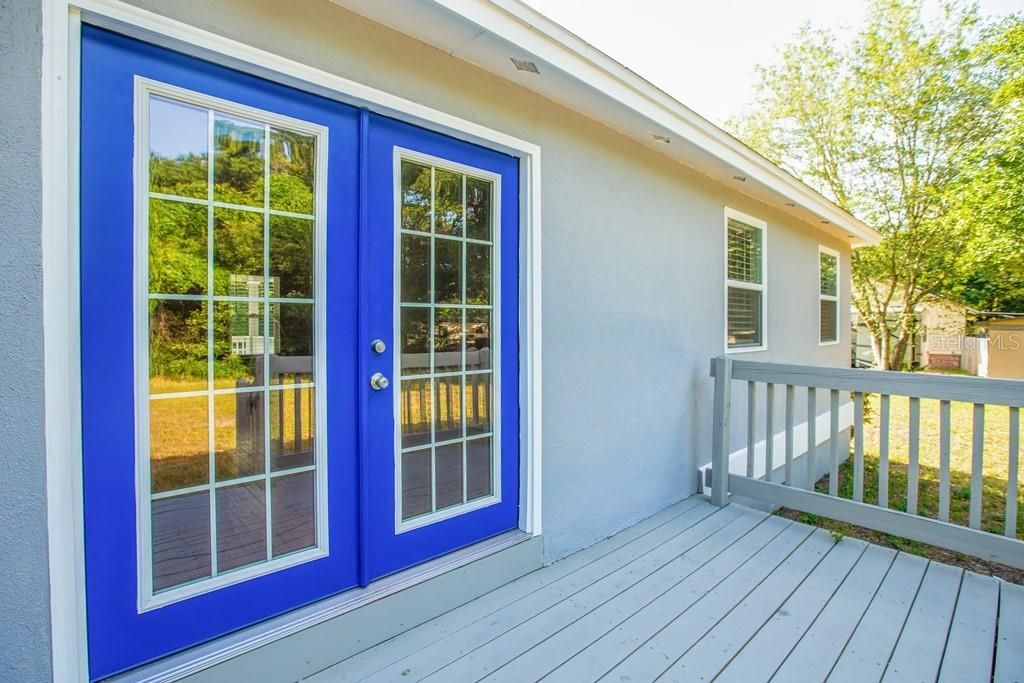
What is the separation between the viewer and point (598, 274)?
297 cm

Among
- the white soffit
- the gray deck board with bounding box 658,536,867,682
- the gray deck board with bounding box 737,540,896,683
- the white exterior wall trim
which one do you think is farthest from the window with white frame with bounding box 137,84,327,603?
the white exterior wall trim

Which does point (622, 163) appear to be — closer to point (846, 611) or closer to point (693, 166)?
point (693, 166)

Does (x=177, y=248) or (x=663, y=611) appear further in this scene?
(x=663, y=611)

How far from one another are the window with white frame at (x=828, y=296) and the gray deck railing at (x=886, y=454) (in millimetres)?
3675

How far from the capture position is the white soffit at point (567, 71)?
192cm

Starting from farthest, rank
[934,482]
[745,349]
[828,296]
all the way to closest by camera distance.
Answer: [828,296] → [934,482] → [745,349]

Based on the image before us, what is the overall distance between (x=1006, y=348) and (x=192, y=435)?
19422 mm

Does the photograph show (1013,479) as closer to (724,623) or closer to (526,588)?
(724,623)

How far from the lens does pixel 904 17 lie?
9.32 meters

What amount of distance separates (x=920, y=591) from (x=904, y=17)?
11448mm

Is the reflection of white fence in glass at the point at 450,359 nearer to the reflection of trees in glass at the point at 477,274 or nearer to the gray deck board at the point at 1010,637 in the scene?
the reflection of trees in glass at the point at 477,274

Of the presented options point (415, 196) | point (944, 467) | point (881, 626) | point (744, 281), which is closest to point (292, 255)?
point (415, 196)

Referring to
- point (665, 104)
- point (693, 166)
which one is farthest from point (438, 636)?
point (693, 166)

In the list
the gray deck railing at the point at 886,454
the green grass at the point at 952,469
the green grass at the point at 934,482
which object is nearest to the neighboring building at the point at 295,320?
the gray deck railing at the point at 886,454
